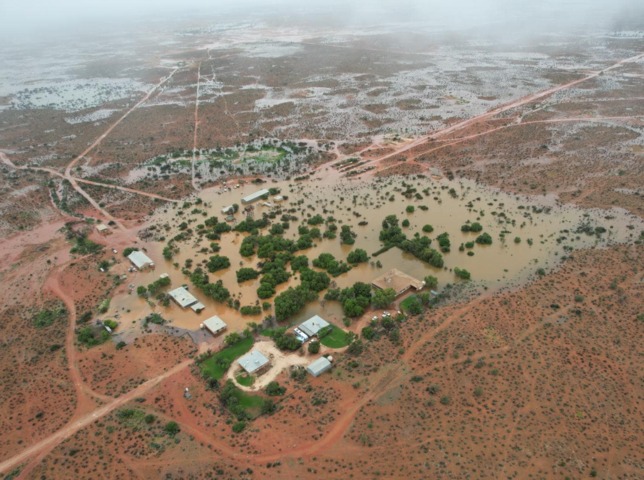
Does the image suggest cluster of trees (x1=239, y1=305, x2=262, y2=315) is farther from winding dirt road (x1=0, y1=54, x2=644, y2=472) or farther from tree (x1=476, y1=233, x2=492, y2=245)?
tree (x1=476, y1=233, x2=492, y2=245)

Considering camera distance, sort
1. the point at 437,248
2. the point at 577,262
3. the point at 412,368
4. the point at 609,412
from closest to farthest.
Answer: the point at 609,412 < the point at 412,368 < the point at 577,262 < the point at 437,248

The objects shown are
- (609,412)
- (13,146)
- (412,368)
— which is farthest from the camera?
(13,146)

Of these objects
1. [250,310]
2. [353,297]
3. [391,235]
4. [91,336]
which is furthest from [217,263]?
[391,235]

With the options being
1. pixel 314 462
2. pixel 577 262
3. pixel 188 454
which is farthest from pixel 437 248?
pixel 188 454

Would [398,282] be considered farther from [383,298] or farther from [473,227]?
[473,227]

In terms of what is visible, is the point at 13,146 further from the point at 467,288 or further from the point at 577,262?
the point at 577,262

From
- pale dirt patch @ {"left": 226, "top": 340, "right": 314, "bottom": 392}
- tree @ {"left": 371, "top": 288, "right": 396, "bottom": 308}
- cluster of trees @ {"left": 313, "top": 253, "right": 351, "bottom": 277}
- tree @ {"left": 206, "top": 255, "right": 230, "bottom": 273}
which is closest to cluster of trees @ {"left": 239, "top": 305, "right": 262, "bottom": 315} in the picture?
pale dirt patch @ {"left": 226, "top": 340, "right": 314, "bottom": 392}
